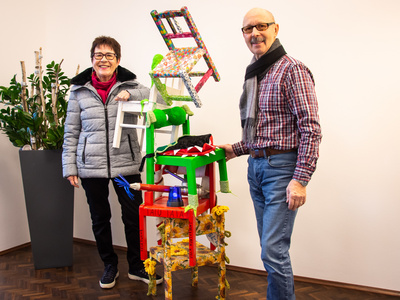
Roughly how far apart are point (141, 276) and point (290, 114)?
1659mm

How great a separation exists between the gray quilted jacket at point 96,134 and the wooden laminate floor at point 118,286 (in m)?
0.80

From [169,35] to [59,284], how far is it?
6.17 ft

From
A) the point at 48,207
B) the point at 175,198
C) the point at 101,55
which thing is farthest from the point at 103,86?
the point at 48,207

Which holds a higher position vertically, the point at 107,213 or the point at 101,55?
the point at 101,55

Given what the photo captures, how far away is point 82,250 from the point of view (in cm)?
345

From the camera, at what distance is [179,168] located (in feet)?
7.30

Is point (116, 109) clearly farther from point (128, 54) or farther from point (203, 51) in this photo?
point (128, 54)

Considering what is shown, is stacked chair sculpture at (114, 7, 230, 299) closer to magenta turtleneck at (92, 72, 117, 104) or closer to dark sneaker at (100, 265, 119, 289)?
magenta turtleneck at (92, 72, 117, 104)

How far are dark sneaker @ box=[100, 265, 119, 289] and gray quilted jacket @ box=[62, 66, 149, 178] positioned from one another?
0.71 metres

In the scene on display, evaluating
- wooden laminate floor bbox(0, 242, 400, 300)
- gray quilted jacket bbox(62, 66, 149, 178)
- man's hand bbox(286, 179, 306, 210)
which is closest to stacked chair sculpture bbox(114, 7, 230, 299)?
gray quilted jacket bbox(62, 66, 149, 178)

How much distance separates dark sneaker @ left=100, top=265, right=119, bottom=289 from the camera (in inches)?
105

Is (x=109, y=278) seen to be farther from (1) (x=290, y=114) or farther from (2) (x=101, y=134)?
(1) (x=290, y=114)

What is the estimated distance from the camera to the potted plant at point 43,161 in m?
2.89

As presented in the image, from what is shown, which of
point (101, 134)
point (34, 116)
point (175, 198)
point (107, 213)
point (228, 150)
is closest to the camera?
point (175, 198)
